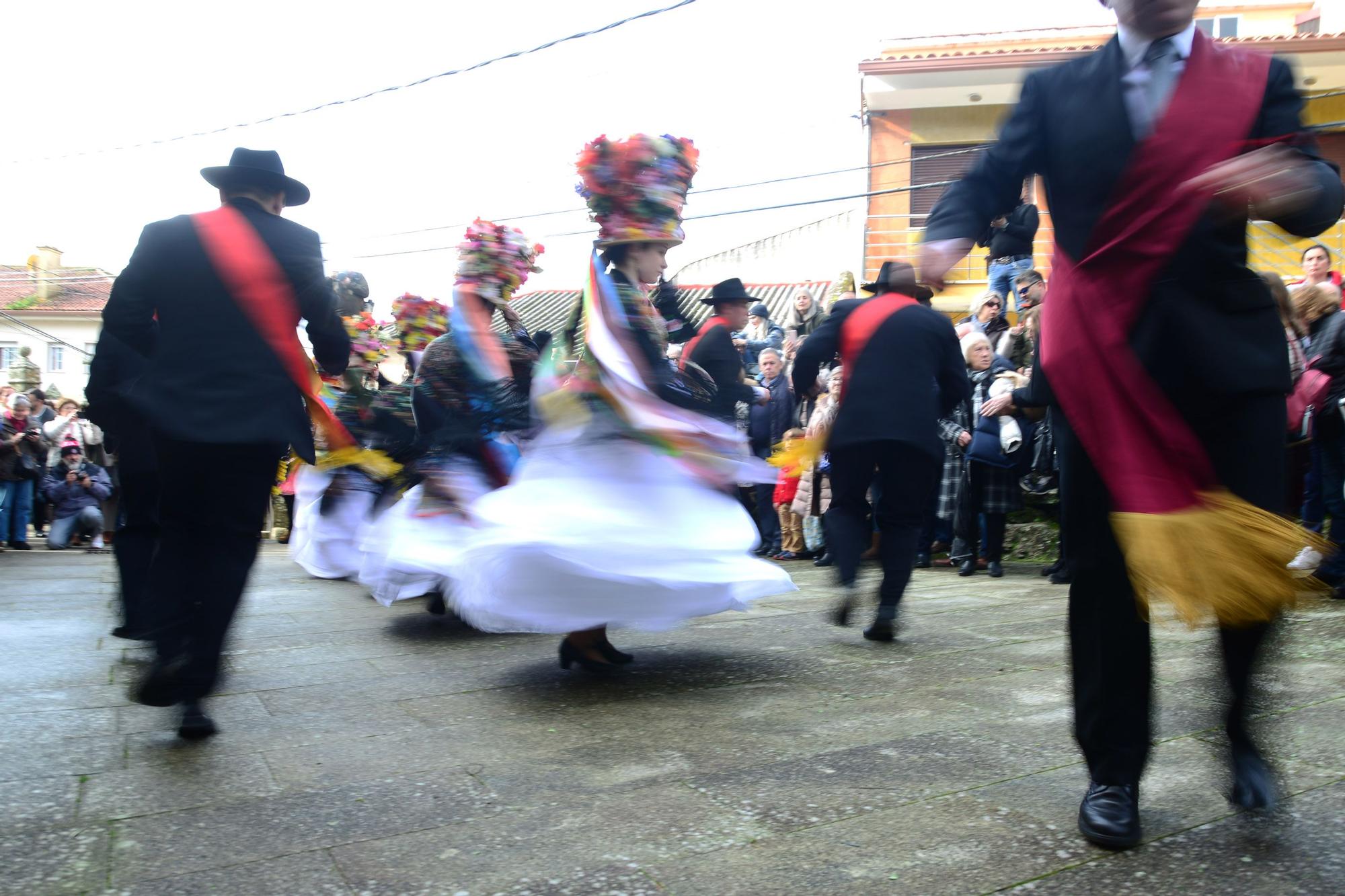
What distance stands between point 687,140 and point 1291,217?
9.53ft

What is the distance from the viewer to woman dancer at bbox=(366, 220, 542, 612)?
5469 mm

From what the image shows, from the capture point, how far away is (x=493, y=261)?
20.0ft

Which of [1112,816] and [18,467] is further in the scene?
[18,467]

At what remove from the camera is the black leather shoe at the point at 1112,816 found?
2.41m

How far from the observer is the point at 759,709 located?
3.84 meters

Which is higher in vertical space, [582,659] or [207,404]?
[207,404]

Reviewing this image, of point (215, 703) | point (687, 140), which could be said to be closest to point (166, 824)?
point (215, 703)

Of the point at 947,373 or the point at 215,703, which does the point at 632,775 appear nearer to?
the point at 215,703

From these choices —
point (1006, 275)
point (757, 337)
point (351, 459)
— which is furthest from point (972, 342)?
point (757, 337)

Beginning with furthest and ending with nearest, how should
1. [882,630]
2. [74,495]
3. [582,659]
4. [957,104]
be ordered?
[957,104]
[74,495]
[882,630]
[582,659]

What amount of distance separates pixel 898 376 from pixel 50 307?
47.8 metres

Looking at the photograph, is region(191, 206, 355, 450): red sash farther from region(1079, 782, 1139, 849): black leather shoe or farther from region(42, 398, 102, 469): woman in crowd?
region(42, 398, 102, 469): woman in crowd

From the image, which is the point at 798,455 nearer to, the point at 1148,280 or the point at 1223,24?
the point at 1148,280

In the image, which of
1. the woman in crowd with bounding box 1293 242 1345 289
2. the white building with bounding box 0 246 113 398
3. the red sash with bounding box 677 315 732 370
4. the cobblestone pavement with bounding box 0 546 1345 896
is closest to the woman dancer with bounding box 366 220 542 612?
the cobblestone pavement with bounding box 0 546 1345 896
